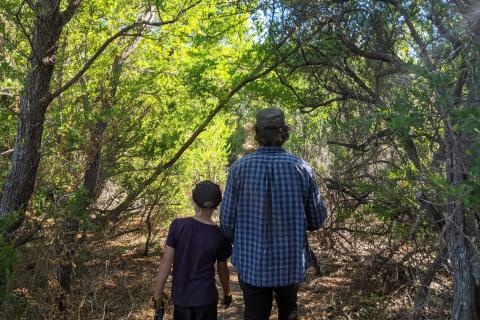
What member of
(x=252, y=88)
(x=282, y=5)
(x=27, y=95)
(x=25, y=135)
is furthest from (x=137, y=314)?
(x=282, y=5)

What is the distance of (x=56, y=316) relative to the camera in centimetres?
443

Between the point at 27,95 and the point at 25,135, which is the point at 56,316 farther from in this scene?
the point at 27,95

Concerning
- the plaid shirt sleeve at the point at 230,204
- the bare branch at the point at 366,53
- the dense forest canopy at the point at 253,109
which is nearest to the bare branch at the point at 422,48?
the dense forest canopy at the point at 253,109

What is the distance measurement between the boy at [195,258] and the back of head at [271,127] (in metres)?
0.48

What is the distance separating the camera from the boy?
3.00m

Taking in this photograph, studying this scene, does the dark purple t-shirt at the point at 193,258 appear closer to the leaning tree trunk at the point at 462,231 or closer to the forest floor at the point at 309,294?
the leaning tree trunk at the point at 462,231

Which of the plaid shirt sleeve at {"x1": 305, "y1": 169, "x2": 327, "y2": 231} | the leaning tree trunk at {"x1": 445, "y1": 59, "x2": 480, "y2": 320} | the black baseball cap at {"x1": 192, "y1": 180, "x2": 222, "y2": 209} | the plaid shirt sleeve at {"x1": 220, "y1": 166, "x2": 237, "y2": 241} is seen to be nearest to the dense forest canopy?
the leaning tree trunk at {"x1": 445, "y1": 59, "x2": 480, "y2": 320}

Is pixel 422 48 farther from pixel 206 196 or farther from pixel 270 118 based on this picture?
pixel 206 196

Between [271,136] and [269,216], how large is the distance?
49cm

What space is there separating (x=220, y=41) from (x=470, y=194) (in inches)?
205

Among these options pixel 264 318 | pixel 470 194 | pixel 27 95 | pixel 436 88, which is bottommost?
pixel 264 318

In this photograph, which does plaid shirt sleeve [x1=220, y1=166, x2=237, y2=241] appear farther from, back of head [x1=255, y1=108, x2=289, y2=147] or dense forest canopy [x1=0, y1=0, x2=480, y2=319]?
dense forest canopy [x1=0, y1=0, x2=480, y2=319]

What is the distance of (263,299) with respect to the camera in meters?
2.84

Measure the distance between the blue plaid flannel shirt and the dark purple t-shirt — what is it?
10.0 inches
